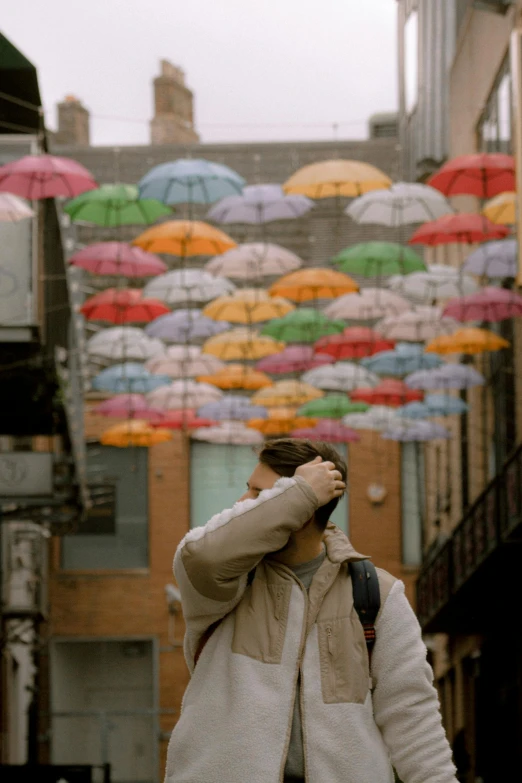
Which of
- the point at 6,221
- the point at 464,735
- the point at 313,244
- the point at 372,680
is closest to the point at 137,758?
the point at 464,735

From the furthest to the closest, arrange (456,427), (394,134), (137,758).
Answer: (394,134) < (137,758) < (456,427)

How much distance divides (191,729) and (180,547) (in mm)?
427

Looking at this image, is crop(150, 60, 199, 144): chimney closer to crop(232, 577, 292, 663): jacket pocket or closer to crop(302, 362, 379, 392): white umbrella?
crop(302, 362, 379, 392): white umbrella

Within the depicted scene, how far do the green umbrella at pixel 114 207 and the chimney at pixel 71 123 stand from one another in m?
28.0

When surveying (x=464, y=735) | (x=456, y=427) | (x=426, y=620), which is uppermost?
(x=456, y=427)

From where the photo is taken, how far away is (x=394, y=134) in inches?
1875

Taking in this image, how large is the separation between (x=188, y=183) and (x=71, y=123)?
30.0 meters

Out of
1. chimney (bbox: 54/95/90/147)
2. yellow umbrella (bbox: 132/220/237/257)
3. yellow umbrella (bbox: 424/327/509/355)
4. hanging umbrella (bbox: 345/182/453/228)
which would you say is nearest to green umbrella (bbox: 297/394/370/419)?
yellow umbrella (bbox: 424/327/509/355)

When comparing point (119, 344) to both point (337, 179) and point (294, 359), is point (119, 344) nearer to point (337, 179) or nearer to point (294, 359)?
point (294, 359)

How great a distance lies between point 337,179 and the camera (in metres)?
17.9

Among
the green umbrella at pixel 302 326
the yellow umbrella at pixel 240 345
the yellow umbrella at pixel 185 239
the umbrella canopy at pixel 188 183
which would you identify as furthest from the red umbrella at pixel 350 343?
the umbrella canopy at pixel 188 183

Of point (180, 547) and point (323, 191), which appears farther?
point (323, 191)

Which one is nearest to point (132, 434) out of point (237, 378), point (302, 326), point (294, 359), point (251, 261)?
point (237, 378)

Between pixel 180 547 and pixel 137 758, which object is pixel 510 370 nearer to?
pixel 137 758
